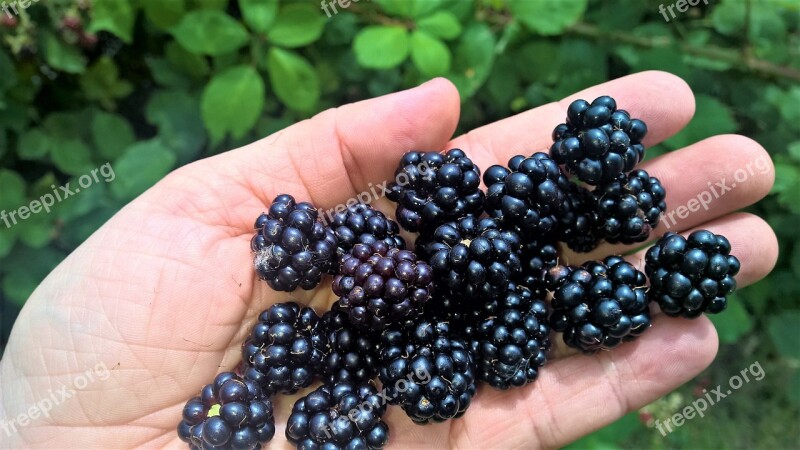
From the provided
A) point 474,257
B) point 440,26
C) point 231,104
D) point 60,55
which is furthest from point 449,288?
point 60,55

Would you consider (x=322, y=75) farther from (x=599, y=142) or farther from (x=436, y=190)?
(x=599, y=142)

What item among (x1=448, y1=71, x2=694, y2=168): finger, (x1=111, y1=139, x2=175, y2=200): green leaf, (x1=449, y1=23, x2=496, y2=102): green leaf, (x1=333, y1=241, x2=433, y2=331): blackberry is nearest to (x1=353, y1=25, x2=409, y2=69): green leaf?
(x1=449, y1=23, x2=496, y2=102): green leaf

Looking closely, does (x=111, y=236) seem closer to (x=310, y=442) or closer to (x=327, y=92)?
(x=310, y=442)

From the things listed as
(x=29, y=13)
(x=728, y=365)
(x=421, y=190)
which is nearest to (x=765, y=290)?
(x=728, y=365)

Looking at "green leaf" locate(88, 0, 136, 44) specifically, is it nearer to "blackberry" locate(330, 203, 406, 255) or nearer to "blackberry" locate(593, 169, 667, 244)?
"blackberry" locate(330, 203, 406, 255)

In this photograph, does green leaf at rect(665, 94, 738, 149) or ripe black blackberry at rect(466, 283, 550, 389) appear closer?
ripe black blackberry at rect(466, 283, 550, 389)

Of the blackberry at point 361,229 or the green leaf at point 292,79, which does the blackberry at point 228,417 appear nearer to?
the blackberry at point 361,229

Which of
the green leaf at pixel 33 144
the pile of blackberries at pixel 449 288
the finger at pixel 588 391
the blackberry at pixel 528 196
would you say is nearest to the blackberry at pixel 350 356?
the pile of blackberries at pixel 449 288

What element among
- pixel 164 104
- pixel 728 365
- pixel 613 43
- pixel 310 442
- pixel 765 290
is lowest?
pixel 728 365
